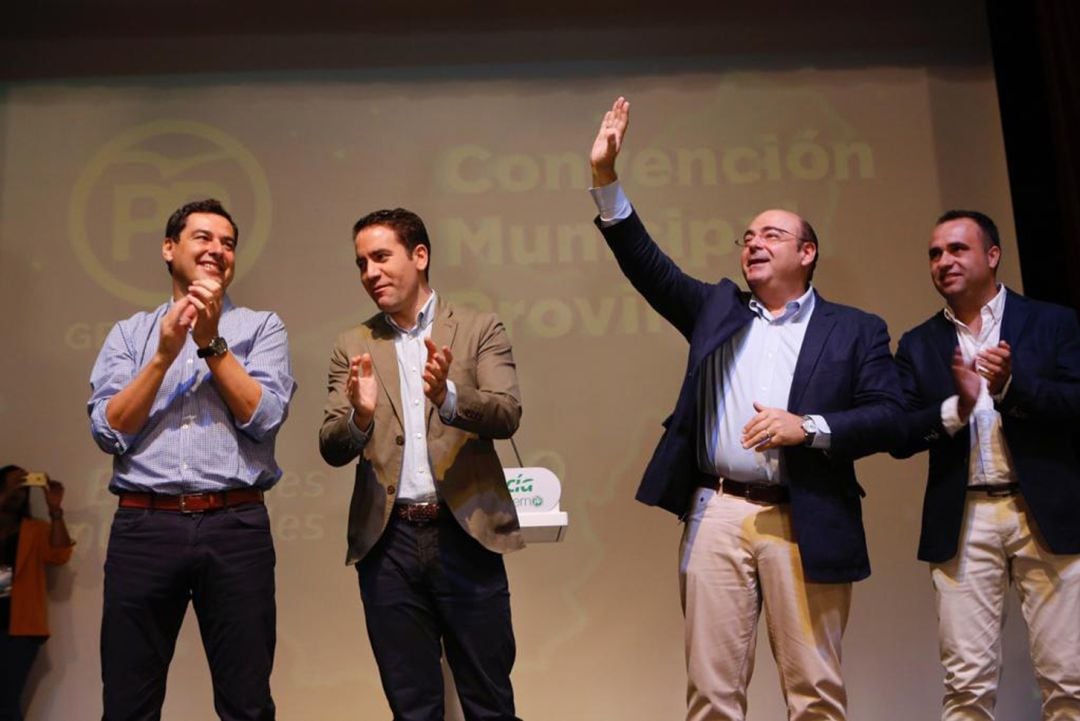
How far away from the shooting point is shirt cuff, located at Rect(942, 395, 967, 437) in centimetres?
297

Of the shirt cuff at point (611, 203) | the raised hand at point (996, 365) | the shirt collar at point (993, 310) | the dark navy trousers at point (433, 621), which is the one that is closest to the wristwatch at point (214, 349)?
the dark navy trousers at point (433, 621)

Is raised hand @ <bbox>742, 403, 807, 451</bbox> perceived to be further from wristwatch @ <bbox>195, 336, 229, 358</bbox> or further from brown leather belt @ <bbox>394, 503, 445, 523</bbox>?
wristwatch @ <bbox>195, 336, 229, 358</bbox>

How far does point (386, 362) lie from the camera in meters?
2.81

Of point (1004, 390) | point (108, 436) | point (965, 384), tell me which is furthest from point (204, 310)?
point (1004, 390)

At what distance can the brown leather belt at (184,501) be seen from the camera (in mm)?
2617

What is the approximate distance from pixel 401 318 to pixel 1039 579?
6.11ft

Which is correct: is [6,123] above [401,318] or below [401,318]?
above

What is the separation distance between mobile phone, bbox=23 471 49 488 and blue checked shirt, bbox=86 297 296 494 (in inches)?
65.7

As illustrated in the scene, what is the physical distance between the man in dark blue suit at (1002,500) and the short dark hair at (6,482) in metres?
3.26

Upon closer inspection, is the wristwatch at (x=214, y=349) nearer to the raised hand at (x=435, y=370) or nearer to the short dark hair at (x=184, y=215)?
the short dark hair at (x=184, y=215)

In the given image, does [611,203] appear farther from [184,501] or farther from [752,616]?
[184,501]

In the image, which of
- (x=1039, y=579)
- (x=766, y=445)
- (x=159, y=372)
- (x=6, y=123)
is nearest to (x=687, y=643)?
(x=766, y=445)

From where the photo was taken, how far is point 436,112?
4.53 meters

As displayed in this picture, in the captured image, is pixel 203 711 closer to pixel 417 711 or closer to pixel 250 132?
pixel 417 711
